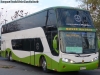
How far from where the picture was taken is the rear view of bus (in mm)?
11867

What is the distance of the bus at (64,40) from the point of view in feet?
39.2

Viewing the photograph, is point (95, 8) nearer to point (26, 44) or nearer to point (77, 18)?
point (26, 44)

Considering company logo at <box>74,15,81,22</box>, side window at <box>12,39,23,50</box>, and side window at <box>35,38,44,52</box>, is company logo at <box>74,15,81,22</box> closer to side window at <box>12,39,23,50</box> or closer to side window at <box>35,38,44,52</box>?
side window at <box>35,38,44,52</box>

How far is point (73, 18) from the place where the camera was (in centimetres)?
1284

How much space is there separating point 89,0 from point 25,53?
46.1 ft

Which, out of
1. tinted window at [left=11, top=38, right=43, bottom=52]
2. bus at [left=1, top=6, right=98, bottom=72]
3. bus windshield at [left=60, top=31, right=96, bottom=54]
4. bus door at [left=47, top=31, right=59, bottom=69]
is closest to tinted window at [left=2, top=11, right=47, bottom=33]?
bus at [left=1, top=6, right=98, bottom=72]

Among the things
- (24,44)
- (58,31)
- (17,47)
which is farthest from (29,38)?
(58,31)

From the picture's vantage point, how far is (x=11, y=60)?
2283 centimetres

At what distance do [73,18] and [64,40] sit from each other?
1.58m

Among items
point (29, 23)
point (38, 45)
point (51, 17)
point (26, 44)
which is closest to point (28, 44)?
point (26, 44)

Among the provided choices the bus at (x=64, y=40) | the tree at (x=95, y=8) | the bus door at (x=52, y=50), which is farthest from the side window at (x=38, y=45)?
the tree at (x=95, y=8)

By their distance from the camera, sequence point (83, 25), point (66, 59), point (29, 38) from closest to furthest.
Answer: point (66, 59) < point (83, 25) < point (29, 38)

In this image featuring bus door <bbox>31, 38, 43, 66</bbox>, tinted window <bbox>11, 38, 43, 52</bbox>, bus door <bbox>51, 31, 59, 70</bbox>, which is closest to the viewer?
bus door <bbox>51, 31, 59, 70</bbox>

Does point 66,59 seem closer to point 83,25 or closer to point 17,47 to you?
point 83,25
